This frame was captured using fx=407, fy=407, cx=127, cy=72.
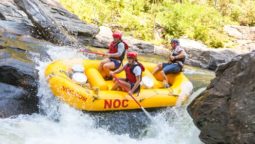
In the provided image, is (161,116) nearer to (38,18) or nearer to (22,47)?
(22,47)

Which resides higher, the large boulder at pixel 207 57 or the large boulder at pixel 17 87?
the large boulder at pixel 17 87

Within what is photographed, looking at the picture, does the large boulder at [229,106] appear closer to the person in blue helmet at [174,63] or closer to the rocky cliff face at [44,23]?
the person in blue helmet at [174,63]

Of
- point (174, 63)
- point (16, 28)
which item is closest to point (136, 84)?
point (174, 63)

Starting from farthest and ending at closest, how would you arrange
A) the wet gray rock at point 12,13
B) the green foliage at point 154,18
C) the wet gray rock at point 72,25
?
the green foliage at point 154,18, the wet gray rock at point 72,25, the wet gray rock at point 12,13

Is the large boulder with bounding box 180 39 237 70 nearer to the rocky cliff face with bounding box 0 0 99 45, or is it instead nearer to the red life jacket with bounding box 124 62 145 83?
the rocky cliff face with bounding box 0 0 99 45

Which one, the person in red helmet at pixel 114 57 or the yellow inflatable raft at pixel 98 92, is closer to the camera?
the yellow inflatable raft at pixel 98 92

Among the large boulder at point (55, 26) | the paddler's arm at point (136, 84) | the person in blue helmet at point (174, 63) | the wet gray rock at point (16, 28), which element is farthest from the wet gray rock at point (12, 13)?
the paddler's arm at point (136, 84)

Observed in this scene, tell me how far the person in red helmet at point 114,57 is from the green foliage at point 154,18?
8.32 m

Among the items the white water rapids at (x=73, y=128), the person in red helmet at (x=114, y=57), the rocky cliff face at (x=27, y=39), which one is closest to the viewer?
the white water rapids at (x=73, y=128)

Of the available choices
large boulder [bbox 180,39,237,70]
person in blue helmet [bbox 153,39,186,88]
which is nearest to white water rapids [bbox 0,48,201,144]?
person in blue helmet [bbox 153,39,186,88]

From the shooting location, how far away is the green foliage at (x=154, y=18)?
17000 millimetres

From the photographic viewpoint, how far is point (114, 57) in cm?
817

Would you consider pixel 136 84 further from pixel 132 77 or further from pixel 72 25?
pixel 72 25

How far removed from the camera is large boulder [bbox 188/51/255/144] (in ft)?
15.8
